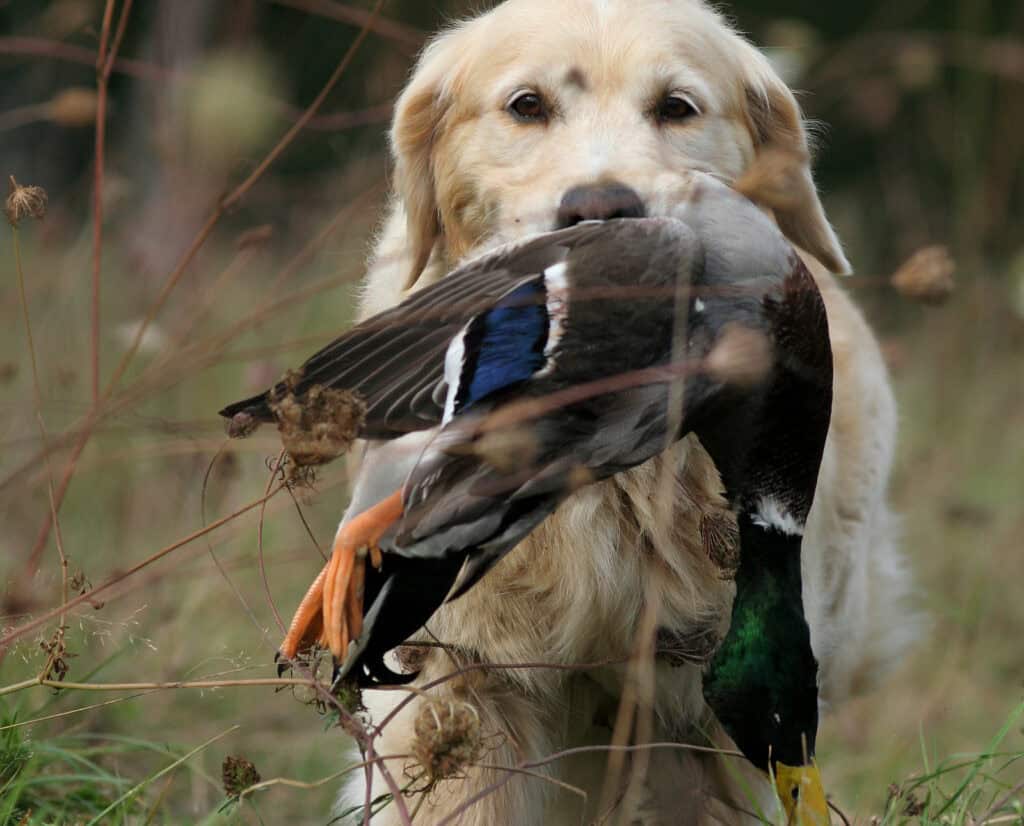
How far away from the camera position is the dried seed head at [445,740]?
2.01m

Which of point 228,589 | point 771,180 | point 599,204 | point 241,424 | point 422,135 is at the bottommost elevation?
point 228,589

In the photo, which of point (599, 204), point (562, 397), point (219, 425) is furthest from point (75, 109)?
point (562, 397)

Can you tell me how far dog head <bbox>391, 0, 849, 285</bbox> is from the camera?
9.80ft

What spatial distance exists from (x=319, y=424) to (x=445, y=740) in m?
0.49

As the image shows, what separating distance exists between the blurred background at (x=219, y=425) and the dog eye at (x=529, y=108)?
1.06 ft

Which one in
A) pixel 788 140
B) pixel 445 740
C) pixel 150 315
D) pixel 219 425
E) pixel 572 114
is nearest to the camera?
pixel 445 740

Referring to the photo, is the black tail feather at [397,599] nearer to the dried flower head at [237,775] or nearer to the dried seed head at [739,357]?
the dried flower head at [237,775]

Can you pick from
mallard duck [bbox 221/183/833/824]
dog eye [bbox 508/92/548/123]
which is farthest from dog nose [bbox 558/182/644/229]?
dog eye [bbox 508/92/548/123]

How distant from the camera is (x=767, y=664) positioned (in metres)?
Result: 2.34

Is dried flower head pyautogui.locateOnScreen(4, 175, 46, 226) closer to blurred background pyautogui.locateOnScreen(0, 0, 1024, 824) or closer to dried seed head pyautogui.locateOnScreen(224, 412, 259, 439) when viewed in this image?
blurred background pyautogui.locateOnScreen(0, 0, 1024, 824)

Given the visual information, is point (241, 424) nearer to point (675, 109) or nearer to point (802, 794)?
point (802, 794)

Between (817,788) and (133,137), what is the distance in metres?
7.62

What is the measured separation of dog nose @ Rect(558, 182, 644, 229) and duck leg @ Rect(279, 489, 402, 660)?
701 mm

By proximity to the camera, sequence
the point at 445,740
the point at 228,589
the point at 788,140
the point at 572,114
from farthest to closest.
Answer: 1. the point at 228,589
2. the point at 788,140
3. the point at 572,114
4. the point at 445,740
